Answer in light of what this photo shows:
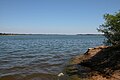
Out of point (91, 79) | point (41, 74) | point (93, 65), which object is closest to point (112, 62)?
point (93, 65)

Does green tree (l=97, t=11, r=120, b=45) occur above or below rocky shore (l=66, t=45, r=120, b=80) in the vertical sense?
above

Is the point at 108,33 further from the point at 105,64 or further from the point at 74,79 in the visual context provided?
the point at 74,79

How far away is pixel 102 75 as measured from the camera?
14375 mm

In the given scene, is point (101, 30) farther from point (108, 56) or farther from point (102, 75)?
point (102, 75)

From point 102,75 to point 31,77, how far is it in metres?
5.63

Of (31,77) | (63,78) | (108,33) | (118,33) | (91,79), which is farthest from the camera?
(108,33)

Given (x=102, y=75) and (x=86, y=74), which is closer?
(x=102, y=75)

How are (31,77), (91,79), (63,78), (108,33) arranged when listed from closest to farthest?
(91,79)
(63,78)
(31,77)
(108,33)

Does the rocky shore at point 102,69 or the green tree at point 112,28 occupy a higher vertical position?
the green tree at point 112,28

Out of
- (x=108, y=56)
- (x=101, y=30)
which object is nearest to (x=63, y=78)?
(x=108, y=56)

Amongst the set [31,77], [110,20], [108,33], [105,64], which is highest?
[110,20]

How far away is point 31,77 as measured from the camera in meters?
16.1

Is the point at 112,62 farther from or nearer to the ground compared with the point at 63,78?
farther from the ground

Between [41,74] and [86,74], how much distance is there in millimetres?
3993
